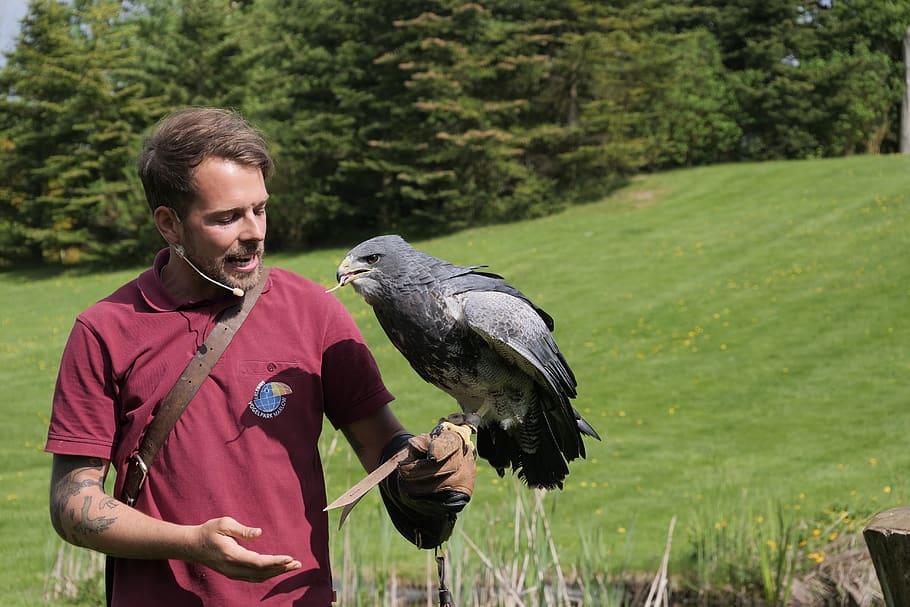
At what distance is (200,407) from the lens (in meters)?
2.07

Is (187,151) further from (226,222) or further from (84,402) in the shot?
(84,402)

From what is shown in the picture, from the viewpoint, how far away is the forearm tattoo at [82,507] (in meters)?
1.96

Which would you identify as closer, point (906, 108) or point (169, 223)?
point (169, 223)

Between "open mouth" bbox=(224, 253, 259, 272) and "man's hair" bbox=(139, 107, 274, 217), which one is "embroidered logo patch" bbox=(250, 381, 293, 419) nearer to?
"open mouth" bbox=(224, 253, 259, 272)

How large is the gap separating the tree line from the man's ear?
67.1 ft

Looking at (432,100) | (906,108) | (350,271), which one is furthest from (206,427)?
(906,108)

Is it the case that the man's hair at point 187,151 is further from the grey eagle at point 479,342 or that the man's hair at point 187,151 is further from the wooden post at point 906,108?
the wooden post at point 906,108

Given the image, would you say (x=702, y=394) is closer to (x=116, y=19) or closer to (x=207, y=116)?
(x=207, y=116)

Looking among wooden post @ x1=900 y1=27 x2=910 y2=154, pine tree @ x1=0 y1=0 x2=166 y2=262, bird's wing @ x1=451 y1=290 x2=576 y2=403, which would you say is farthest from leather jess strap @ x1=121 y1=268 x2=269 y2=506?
wooden post @ x1=900 y1=27 x2=910 y2=154

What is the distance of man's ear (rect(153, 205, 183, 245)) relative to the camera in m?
2.11

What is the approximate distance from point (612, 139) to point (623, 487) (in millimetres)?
17228

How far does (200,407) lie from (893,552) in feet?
7.06

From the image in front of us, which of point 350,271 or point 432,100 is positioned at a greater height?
point 350,271

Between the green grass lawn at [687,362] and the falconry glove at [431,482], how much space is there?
2.01m
